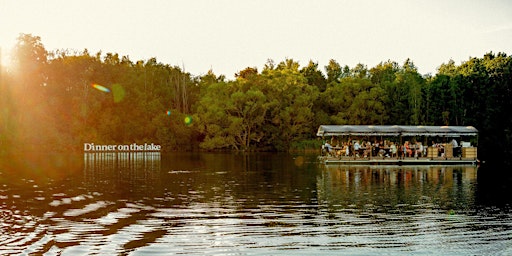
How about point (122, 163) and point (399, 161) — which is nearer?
point (399, 161)

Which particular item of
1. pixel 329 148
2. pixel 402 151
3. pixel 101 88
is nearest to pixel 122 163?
pixel 329 148

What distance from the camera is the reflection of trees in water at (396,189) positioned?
24.0 meters

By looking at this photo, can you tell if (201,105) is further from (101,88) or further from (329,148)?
(329,148)

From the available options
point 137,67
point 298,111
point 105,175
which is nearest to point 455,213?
point 105,175

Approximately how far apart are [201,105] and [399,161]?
160 ft

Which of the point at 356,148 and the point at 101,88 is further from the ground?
the point at 101,88

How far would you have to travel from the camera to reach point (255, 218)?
19422 mm

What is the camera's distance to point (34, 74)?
90.6 meters

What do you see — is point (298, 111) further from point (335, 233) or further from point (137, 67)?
point (335, 233)

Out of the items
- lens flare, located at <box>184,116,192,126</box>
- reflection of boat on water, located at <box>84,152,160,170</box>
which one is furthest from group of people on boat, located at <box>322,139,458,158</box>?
lens flare, located at <box>184,116,192,126</box>

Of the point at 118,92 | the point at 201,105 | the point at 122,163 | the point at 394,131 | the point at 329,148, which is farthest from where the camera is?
the point at 118,92

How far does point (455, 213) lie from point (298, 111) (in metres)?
72.0

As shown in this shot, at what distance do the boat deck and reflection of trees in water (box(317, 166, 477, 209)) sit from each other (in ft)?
37.2

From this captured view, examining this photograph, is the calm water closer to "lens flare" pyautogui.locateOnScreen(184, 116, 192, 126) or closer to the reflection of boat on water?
the reflection of boat on water
